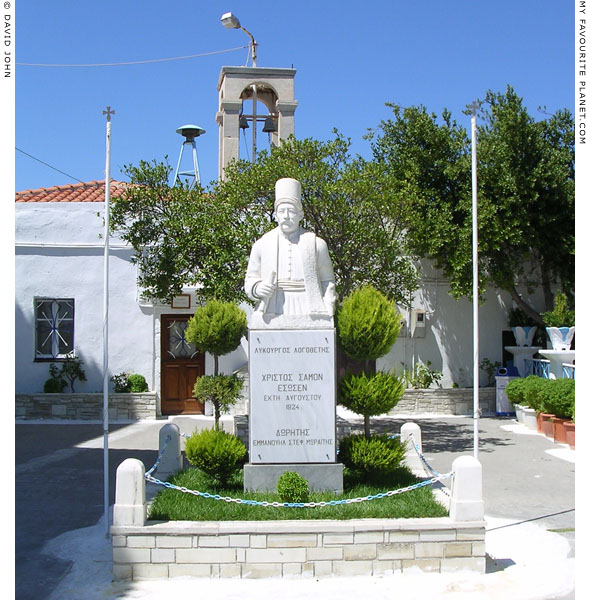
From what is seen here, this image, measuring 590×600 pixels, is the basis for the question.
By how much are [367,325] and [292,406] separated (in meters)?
1.14

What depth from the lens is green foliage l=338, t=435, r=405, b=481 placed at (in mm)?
7492

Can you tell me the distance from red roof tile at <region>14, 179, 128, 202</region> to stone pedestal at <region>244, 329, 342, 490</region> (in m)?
10.3

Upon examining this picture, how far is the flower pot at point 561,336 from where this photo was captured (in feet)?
49.5

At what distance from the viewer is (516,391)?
15.0 metres

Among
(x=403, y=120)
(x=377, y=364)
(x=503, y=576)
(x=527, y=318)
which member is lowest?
(x=503, y=576)

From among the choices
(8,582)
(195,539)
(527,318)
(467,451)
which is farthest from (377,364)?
(8,582)

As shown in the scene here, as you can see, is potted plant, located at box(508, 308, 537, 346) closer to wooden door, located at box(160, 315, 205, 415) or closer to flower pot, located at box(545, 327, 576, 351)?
flower pot, located at box(545, 327, 576, 351)

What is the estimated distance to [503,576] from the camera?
6289 mm

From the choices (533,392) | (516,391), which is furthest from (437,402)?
(533,392)

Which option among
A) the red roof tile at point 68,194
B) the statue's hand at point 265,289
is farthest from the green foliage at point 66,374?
the statue's hand at point 265,289

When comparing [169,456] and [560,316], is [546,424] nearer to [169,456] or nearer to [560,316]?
[560,316]

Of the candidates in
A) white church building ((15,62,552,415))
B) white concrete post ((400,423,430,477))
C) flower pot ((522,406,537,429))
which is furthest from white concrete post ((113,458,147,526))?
flower pot ((522,406,537,429))
